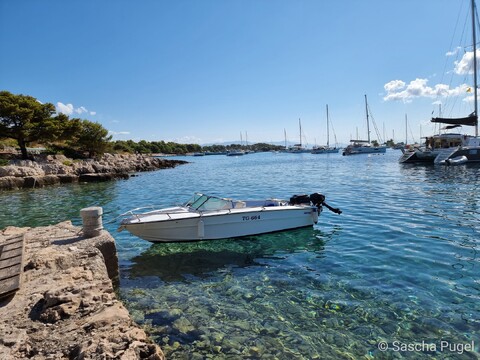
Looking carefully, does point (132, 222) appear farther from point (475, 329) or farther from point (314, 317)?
point (475, 329)

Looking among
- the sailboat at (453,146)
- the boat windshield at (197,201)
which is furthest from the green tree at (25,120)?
the sailboat at (453,146)

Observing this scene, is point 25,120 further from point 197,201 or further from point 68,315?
point 68,315

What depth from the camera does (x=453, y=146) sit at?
151ft

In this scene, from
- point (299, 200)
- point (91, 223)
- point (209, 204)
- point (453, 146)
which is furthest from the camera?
point (453, 146)

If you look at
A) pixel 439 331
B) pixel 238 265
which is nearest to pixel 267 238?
pixel 238 265

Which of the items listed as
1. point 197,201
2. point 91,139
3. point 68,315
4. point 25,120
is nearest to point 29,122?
point 25,120

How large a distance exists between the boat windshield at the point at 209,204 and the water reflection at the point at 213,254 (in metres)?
1.27

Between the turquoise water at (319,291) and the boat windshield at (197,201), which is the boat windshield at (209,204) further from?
the turquoise water at (319,291)

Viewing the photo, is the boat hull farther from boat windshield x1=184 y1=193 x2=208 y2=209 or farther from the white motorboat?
boat windshield x1=184 y1=193 x2=208 y2=209

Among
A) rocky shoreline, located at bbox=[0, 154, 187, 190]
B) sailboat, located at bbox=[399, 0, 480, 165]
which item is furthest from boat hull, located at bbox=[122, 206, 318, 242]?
sailboat, located at bbox=[399, 0, 480, 165]

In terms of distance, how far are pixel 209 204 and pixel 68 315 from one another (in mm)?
7173

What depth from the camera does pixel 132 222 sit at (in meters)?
10.5

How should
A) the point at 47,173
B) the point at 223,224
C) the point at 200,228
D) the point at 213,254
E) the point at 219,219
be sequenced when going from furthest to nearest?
the point at 47,173 < the point at 223,224 < the point at 219,219 < the point at 200,228 < the point at 213,254

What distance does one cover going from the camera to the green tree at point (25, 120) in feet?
130
